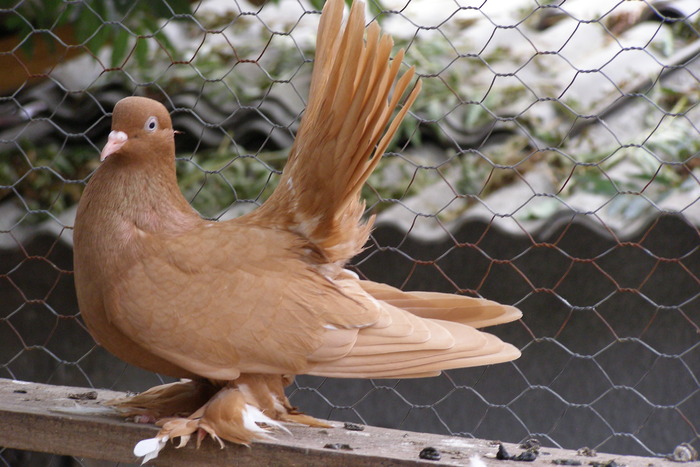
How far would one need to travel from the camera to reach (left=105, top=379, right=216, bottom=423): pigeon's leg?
60.0 inches

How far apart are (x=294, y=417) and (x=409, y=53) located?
60.9 inches

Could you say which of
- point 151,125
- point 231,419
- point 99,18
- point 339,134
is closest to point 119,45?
point 99,18

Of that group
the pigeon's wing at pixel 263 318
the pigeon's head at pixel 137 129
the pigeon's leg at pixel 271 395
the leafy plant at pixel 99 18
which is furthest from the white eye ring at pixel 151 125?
the leafy plant at pixel 99 18

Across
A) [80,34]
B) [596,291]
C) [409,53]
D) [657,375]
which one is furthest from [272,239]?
[409,53]

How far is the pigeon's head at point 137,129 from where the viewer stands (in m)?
1.44

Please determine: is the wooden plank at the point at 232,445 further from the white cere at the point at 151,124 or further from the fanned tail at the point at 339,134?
the white cere at the point at 151,124

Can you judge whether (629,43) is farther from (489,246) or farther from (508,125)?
(489,246)

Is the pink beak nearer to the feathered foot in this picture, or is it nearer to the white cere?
the white cere

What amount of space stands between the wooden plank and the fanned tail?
0.34 meters

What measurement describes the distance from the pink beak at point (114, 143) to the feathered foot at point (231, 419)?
1.41 feet

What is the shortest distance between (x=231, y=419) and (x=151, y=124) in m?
0.51

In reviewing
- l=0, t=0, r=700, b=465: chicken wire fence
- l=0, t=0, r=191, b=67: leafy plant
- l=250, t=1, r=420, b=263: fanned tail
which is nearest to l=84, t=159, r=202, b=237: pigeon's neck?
l=250, t=1, r=420, b=263: fanned tail

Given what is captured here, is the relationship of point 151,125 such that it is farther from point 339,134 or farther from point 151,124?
point 339,134

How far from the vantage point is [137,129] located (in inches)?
57.1
